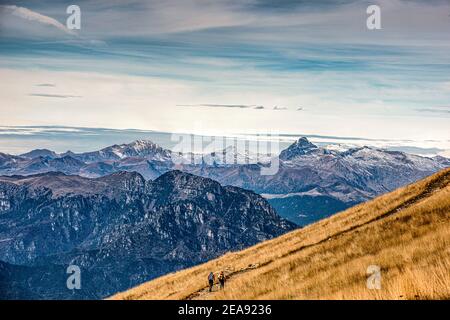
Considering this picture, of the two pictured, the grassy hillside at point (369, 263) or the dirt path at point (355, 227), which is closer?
the grassy hillside at point (369, 263)

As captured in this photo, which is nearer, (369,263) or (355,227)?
(369,263)

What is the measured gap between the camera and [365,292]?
48.4ft

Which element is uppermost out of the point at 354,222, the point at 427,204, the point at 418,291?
the point at 418,291

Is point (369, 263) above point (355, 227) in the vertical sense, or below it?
above

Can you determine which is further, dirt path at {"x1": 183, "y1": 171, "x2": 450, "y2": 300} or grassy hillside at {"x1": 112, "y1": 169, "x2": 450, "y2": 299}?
dirt path at {"x1": 183, "y1": 171, "x2": 450, "y2": 300}
